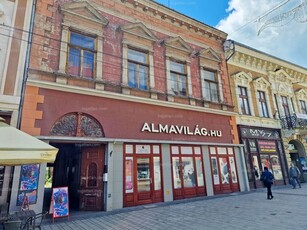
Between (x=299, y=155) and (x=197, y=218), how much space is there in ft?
46.9

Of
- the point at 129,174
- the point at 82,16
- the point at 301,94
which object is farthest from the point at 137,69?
the point at 301,94

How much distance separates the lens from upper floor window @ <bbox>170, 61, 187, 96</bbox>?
1173cm

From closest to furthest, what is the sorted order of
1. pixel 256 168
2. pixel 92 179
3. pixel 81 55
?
pixel 92 179 < pixel 81 55 < pixel 256 168

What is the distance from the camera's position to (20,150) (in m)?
4.04

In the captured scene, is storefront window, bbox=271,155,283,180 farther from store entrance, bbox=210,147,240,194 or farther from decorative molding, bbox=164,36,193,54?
decorative molding, bbox=164,36,193,54

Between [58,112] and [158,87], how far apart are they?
5093 mm

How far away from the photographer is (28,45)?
802 cm

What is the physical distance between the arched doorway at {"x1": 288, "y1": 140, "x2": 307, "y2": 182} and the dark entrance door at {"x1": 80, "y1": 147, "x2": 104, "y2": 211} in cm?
1486

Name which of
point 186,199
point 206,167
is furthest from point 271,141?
Result: point 186,199

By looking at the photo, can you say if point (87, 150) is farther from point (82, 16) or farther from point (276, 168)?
point (276, 168)

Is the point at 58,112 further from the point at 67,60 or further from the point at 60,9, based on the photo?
Answer: the point at 60,9

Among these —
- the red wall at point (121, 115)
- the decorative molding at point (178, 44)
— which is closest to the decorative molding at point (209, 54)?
the decorative molding at point (178, 44)

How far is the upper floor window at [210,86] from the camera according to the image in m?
12.9

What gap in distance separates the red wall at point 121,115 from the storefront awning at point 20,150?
3.18 metres
